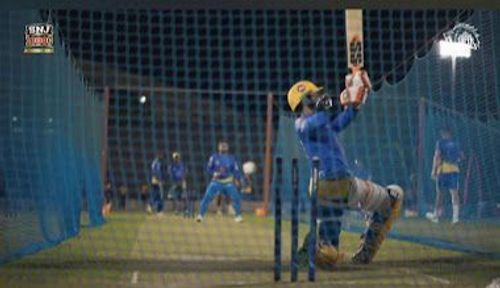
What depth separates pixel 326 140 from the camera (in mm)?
8867

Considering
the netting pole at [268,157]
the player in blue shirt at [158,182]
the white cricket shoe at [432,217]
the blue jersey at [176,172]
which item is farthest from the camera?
the netting pole at [268,157]

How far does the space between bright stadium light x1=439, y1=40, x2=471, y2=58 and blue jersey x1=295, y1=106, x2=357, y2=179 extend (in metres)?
1.68

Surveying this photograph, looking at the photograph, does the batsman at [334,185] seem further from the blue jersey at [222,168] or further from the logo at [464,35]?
the blue jersey at [222,168]

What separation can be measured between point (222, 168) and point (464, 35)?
291 inches

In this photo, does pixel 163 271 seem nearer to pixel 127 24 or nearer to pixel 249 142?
pixel 127 24

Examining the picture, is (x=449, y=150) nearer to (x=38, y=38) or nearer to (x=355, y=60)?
(x=355, y=60)

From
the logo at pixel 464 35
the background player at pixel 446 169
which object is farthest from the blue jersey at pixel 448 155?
the logo at pixel 464 35

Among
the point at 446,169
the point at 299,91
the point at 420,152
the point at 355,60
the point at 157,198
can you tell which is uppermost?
the point at 355,60

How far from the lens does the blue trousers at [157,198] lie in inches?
824

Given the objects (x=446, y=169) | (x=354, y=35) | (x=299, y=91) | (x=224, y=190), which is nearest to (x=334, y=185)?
(x=299, y=91)

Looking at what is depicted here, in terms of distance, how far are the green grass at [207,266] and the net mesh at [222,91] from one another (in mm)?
26

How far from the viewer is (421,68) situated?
41.0 feet

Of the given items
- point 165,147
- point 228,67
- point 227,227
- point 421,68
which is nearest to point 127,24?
point 228,67

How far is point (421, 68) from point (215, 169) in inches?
224
